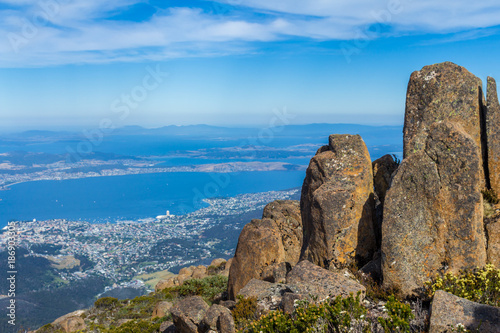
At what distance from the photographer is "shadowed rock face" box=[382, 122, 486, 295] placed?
31.9 feet

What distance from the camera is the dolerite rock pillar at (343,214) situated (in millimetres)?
12078

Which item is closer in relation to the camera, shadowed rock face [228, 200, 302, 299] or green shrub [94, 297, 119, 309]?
shadowed rock face [228, 200, 302, 299]

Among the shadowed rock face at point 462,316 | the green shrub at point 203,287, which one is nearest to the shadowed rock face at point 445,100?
the shadowed rock face at point 462,316

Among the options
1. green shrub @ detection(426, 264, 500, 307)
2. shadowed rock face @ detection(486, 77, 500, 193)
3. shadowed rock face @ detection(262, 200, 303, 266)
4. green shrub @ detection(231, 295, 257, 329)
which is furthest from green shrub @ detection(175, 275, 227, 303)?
shadowed rock face @ detection(486, 77, 500, 193)

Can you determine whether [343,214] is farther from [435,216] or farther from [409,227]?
[435,216]

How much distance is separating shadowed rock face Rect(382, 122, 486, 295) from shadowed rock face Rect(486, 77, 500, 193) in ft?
7.30

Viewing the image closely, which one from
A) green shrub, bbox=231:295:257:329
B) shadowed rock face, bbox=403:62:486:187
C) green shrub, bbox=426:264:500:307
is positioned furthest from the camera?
shadowed rock face, bbox=403:62:486:187

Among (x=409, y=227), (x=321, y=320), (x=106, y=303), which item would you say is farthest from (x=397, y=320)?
(x=106, y=303)

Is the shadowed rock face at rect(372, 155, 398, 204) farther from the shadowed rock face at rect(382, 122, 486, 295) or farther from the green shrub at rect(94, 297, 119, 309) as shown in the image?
the green shrub at rect(94, 297, 119, 309)

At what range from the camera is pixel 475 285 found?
9.05 metres

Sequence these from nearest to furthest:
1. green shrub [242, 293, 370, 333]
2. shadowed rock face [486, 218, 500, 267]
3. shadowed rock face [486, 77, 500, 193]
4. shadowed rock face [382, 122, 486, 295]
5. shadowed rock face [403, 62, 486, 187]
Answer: green shrub [242, 293, 370, 333]
shadowed rock face [382, 122, 486, 295]
shadowed rock face [486, 218, 500, 267]
shadowed rock face [486, 77, 500, 193]
shadowed rock face [403, 62, 486, 187]

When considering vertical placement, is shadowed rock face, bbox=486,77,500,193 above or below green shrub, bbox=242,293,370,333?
above

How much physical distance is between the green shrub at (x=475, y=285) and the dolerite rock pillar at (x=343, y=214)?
2.91 m

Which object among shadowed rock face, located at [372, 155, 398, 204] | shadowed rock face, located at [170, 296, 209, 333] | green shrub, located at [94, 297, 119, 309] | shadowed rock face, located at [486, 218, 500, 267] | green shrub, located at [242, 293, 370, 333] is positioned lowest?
green shrub, located at [94, 297, 119, 309]
